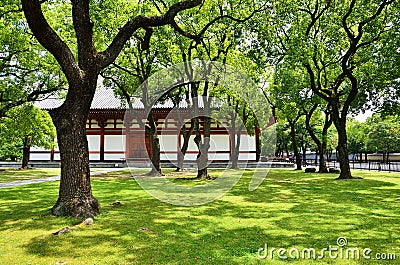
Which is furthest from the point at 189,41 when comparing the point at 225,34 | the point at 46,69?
the point at 46,69

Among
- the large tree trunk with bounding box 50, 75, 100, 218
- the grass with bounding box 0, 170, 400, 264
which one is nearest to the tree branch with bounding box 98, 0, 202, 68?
the large tree trunk with bounding box 50, 75, 100, 218

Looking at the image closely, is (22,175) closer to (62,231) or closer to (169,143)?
(169,143)

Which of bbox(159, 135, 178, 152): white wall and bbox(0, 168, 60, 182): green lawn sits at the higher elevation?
→ bbox(159, 135, 178, 152): white wall

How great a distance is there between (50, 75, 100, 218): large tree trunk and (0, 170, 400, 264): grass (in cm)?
33

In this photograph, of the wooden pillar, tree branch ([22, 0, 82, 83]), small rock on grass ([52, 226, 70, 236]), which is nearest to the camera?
small rock on grass ([52, 226, 70, 236])

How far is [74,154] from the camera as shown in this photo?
22.9ft

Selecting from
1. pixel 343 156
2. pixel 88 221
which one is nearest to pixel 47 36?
pixel 88 221

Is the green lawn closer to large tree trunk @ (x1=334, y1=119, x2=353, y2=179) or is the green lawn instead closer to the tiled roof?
the tiled roof

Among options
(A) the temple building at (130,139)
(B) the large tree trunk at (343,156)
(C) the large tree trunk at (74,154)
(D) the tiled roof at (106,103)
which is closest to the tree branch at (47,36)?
(C) the large tree trunk at (74,154)

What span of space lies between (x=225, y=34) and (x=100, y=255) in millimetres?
12720

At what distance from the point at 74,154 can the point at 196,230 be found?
9.69 ft

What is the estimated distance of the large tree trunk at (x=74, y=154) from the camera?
271 inches

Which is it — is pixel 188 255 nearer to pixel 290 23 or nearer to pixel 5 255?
pixel 5 255

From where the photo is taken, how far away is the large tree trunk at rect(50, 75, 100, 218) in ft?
22.6
